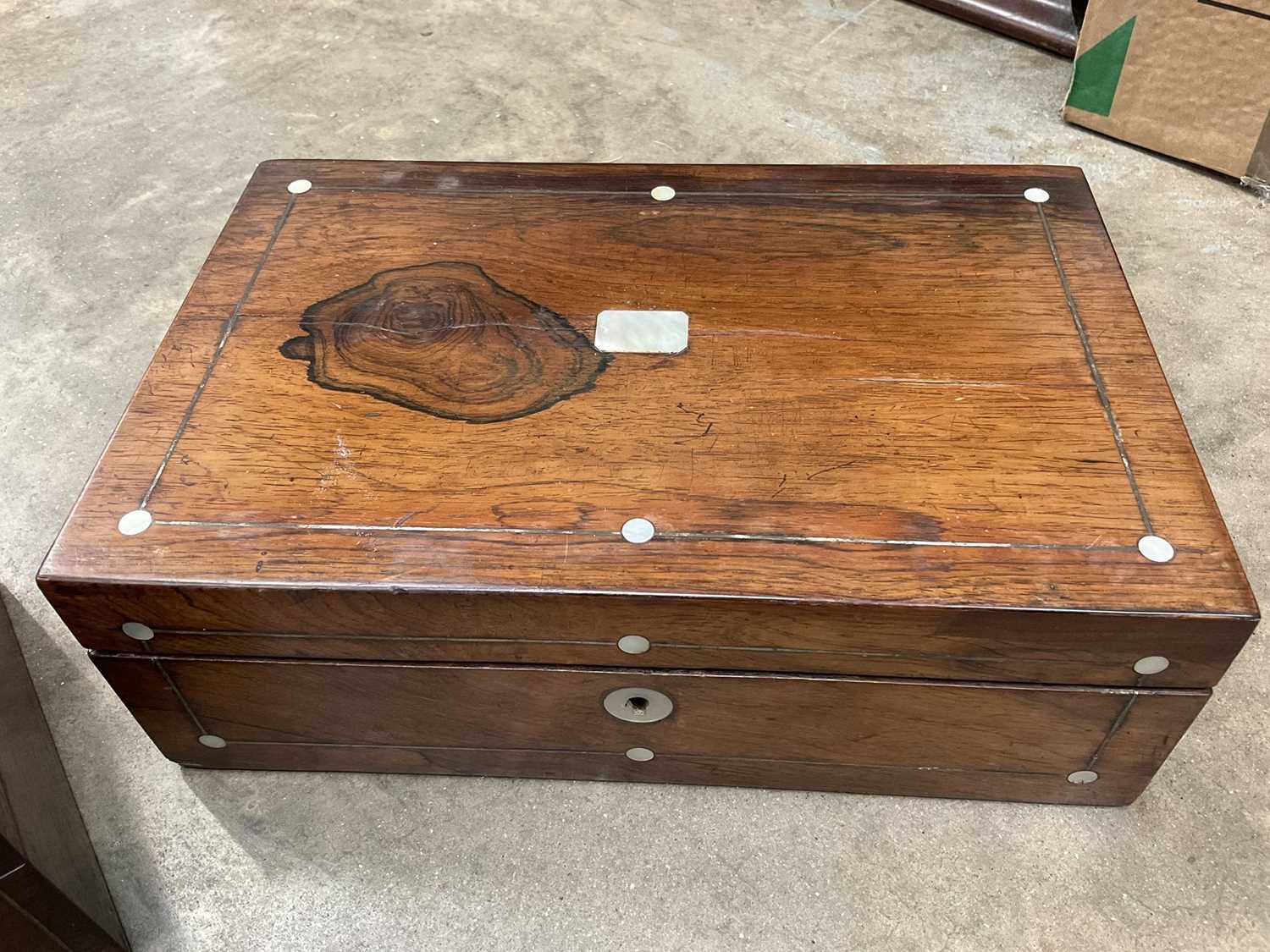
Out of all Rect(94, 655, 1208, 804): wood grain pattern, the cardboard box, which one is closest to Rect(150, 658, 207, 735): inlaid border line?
Rect(94, 655, 1208, 804): wood grain pattern

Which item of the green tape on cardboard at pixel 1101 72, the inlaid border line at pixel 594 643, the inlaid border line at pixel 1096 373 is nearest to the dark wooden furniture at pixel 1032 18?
the green tape on cardboard at pixel 1101 72

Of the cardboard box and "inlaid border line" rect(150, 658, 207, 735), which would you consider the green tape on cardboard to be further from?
"inlaid border line" rect(150, 658, 207, 735)

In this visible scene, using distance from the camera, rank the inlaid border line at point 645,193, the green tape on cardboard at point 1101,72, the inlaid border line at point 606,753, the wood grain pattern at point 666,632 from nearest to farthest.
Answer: the wood grain pattern at point 666,632 → the inlaid border line at point 606,753 → the inlaid border line at point 645,193 → the green tape on cardboard at point 1101,72

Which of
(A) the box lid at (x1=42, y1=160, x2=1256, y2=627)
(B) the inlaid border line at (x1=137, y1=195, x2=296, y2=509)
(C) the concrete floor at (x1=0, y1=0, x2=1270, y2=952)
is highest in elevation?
(B) the inlaid border line at (x1=137, y1=195, x2=296, y2=509)

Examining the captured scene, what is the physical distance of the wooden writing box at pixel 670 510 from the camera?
115 centimetres

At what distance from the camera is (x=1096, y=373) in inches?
52.2

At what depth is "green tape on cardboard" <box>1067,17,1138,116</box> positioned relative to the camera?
2.32 metres

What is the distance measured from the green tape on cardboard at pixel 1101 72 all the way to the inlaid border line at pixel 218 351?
180 cm

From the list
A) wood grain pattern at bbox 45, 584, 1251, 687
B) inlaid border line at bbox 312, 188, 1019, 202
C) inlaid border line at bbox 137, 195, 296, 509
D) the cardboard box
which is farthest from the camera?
the cardboard box

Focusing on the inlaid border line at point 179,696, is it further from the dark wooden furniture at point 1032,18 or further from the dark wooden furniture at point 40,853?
the dark wooden furniture at point 1032,18

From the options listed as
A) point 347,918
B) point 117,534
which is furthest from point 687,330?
point 347,918

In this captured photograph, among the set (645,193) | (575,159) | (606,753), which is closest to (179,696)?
(606,753)

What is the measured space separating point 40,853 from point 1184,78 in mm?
2497

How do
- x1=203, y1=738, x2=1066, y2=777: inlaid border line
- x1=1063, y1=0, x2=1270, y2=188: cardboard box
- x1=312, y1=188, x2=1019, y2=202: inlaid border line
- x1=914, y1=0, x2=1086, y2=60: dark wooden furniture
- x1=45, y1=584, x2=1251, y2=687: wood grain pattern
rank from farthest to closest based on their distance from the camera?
x1=914, y1=0, x2=1086, y2=60: dark wooden furniture → x1=1063, y1=0, x2=1270, y2=188: cardboard box → x1=312, y1=188, x2=1019, y2=202: inlaid border line → x1=203, y1=738, x2=1066, y2=777: inlaid border line → x1=45, y1=584, x2=1251, y2=687: wood grain pattern
